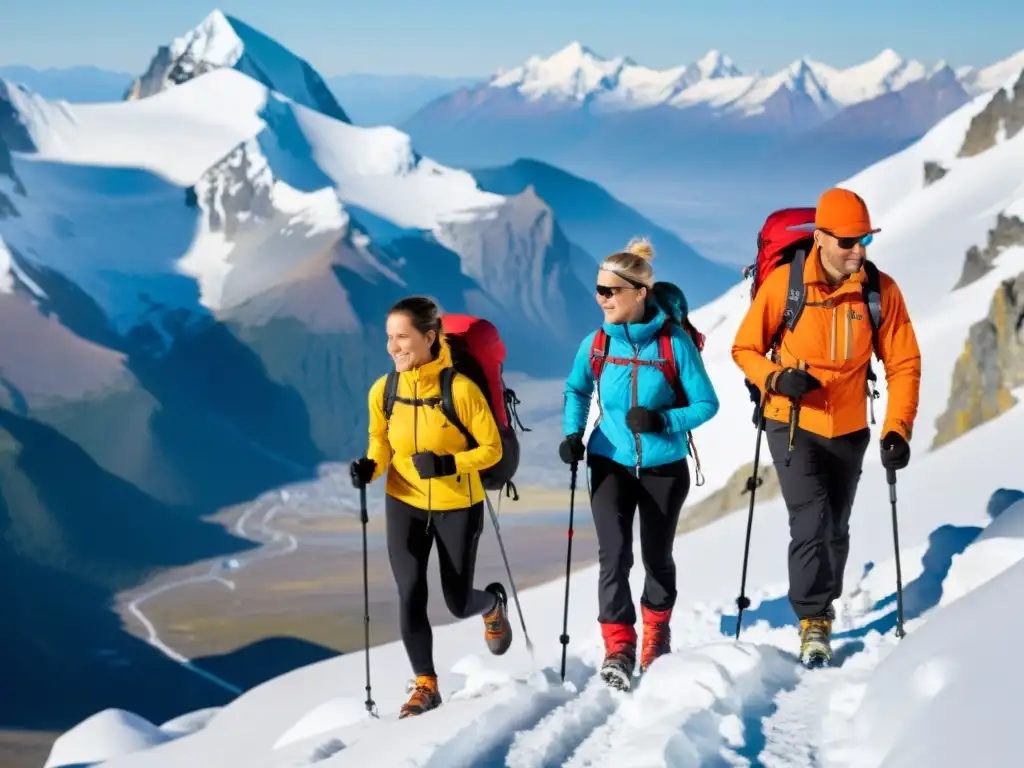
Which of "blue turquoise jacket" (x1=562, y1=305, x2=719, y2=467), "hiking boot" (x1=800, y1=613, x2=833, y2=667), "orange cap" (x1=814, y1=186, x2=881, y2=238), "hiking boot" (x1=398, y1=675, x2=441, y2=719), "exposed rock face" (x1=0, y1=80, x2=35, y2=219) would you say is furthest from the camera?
"exposed rock face" (x1=0, y1=80, x2=35, y2=219)

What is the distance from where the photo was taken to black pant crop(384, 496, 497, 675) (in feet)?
17.7

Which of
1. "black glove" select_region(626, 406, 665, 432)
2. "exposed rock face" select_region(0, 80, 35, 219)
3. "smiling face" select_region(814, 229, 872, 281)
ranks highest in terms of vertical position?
"exposed rock face" select_region(0, 80, 35, 219)

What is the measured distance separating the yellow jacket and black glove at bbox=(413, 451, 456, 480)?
79mm

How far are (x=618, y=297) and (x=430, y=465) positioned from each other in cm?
105

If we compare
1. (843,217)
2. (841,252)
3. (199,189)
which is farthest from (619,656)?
(199,189)

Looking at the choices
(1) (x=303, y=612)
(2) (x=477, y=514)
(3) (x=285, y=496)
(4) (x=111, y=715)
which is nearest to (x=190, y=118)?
(3) (x=285, y=496)

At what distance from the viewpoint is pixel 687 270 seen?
448ft

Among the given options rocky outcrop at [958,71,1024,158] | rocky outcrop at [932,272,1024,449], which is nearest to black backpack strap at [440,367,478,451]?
rocky outcrop at [932,272,1024,449]

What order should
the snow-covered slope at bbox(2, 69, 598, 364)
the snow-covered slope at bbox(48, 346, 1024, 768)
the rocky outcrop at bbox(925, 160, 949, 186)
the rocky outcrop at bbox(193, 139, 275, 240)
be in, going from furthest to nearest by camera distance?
the rocky outcrop at bbox(193, 139, 275, 240), the snow-covered slope at bbox(2, 69, 598, 364), the rocky outcrop at bbox(925, 160, 949, 186), the snow-covered slope at bbox(48, 346, 1024, 768)

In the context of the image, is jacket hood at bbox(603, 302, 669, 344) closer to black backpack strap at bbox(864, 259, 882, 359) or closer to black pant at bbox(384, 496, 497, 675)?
black backpack strap at bbox(864, 259, 882, 359)

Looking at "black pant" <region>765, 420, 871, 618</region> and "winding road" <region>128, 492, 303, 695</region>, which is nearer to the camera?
"black pant" <region>765, 420, 871, 618</region>

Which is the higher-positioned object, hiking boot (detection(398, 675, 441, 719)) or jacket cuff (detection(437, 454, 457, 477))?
jacket cuff (detection(437, 454, 457, 477))

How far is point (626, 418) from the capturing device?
5.12m

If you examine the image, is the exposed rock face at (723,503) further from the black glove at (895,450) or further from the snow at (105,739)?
the black glove at (895,450)
